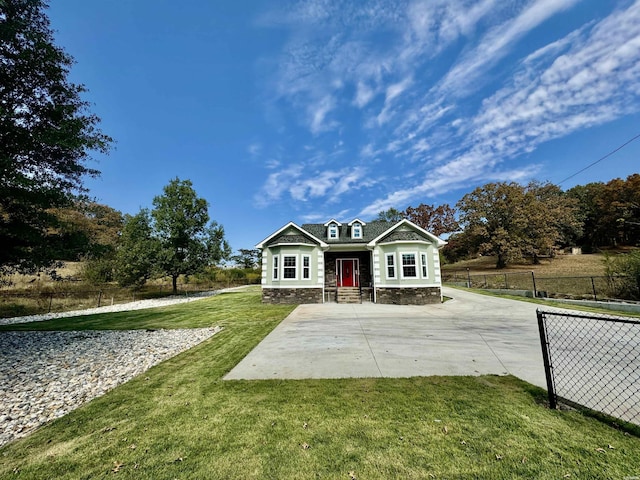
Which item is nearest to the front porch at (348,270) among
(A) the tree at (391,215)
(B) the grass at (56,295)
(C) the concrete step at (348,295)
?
(C) the concrete step at (348,295)

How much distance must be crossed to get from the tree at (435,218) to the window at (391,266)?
1037 inches

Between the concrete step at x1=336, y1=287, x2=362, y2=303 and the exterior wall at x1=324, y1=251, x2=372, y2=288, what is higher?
the exterior wall at x1=324, y1=251, x2=372, y2=288

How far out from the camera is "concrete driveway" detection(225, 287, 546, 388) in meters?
5.10

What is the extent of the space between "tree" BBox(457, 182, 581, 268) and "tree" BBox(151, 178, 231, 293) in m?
32.0

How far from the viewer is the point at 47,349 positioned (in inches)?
294

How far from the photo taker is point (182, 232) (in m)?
24.6

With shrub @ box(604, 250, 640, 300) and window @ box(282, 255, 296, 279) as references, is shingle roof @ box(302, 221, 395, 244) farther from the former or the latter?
shrub @ box(604, 250, 640, 300)

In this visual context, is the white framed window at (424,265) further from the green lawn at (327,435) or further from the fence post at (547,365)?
the fence post at (547,365)

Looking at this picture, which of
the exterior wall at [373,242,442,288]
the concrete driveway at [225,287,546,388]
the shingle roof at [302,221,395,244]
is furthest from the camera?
the shingle roof at [302,221,395,244]

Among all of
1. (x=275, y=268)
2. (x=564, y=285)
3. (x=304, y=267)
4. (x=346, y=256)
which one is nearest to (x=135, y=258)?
(x=275, y=268)

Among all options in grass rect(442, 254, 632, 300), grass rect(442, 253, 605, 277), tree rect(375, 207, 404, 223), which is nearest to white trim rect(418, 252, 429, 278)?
grass rect(442, 254, 632, 300)

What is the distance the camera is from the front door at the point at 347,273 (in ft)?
60.5

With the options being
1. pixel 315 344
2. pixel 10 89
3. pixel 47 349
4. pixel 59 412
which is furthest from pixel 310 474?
pixel 10 89

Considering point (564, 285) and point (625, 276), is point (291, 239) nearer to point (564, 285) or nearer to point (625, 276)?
point (625, 276)
